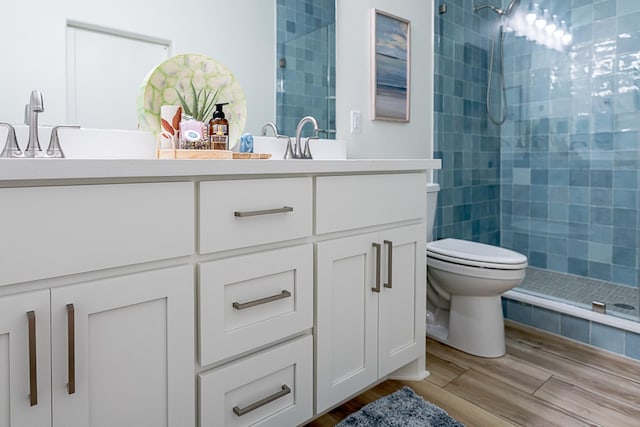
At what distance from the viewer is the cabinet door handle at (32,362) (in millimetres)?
825

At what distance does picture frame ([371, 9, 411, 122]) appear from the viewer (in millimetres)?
2148

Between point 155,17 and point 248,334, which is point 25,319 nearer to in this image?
point 248,334

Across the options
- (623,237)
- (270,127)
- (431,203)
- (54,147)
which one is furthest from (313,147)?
(623,237)

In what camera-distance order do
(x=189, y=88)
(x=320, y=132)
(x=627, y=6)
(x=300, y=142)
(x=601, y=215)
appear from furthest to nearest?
1. (x=601, y=215)
2. (x=627, y=6)
3. (x=320, y=132)
4. (x=300, y=142)
5. (x=189, y=88)

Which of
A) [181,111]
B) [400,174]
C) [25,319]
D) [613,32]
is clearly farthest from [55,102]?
[613,32]

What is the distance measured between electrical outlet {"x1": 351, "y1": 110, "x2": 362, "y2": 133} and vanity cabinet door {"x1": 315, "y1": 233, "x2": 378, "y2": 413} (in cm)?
78

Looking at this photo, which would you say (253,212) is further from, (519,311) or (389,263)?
(519,311)

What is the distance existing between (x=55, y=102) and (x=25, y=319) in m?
0.73

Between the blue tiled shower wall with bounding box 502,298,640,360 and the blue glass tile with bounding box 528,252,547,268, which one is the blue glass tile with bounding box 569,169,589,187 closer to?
the blue glass tile with bounding box 528,252,547,268

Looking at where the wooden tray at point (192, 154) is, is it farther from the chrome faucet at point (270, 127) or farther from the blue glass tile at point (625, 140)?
the blue glass tile at point (625, 140)

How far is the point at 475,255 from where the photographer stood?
6.40 ft

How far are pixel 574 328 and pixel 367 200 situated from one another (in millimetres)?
1391

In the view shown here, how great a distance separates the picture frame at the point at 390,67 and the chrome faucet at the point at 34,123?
1.43 m

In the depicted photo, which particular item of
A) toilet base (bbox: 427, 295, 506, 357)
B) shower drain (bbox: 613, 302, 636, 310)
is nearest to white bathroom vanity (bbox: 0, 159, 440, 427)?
toilet base (bbox: 427, 295, 506, 357)
